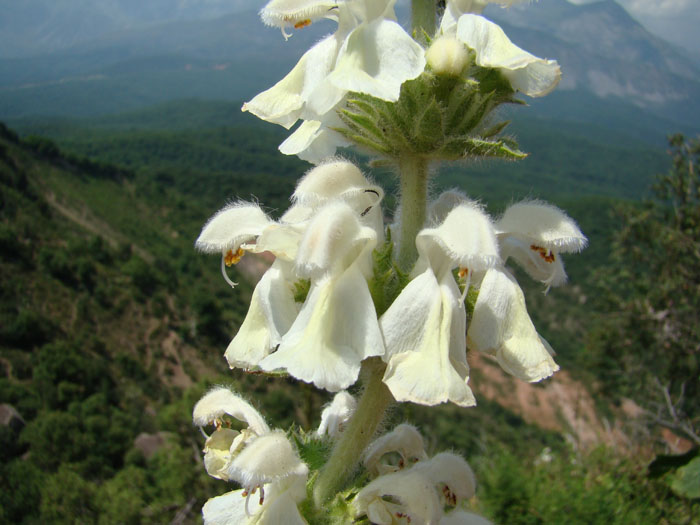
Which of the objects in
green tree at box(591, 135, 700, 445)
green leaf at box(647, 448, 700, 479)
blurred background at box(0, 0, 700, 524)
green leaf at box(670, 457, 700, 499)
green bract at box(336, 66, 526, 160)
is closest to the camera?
green bract at box(336, 66, 526, 160)

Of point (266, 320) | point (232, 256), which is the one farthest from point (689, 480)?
point (232, 256)

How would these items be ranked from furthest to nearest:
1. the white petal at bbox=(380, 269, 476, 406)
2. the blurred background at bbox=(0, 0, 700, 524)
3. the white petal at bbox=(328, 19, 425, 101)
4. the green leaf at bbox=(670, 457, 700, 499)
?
the blurred background at bbox=(0, 0, 700, 524)
the green leaf at bbox=(670, 457, 700, 499)
the white petal at bbox=(328, 19, 425, 101)
the white petal at bbox=(380, 269, 476, 406)

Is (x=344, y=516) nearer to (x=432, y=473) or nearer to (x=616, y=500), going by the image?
(x=432, y=473)

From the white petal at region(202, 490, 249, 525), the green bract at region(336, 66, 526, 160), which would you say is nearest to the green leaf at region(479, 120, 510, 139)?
the green bract at region(336, 66, 526, 160)

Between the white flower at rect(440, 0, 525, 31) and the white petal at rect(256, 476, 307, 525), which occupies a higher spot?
the white flower at rect(440, 0, 525, 31)

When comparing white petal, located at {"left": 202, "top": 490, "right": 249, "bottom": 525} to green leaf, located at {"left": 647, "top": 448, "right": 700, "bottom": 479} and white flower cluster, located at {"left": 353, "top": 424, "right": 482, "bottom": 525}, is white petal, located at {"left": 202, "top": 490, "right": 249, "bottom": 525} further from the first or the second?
green leaf, located at {"left": 647, "top": 448, "right": 700, "bottom": 479}

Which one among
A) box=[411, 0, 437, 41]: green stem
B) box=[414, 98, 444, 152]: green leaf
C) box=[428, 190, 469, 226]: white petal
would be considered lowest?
box=[428, 190, 469, 226]: white petal

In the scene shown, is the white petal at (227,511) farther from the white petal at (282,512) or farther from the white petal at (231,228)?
the white petal at (231,228)
